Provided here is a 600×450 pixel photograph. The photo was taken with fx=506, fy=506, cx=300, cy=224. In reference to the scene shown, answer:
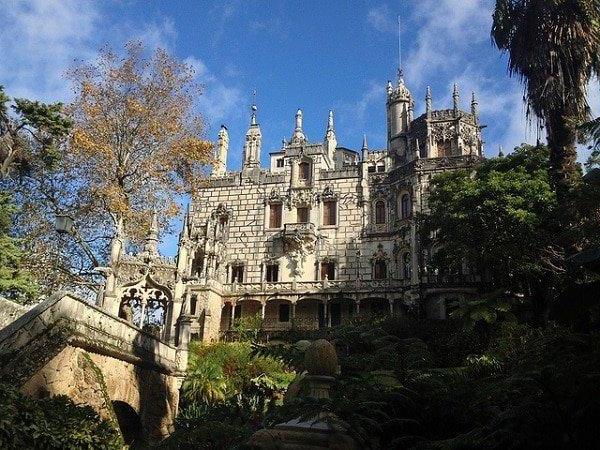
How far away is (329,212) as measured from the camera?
39.3 metres

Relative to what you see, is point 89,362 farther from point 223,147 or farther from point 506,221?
point 223,147

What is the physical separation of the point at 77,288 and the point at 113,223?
3.47 metres

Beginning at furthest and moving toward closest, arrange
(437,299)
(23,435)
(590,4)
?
(437,299) < (590,4) < (23,435)

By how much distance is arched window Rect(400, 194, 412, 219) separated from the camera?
36.7 metres

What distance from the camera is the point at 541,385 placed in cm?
448

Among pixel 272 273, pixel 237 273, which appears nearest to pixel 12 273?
pixel 237 273

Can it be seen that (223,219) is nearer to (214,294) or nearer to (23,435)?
(214,294)

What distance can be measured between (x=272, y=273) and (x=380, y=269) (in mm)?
8088

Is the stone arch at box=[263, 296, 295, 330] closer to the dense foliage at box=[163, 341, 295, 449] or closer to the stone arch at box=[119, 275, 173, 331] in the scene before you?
the dense foliage at box=[163, 341, 295, 449]

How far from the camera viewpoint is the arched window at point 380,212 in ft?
125

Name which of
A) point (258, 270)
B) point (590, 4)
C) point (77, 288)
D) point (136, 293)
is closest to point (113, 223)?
point (77, 288)

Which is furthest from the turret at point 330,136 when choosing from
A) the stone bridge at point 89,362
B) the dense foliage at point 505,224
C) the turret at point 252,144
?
the stone bridge at point 89,362

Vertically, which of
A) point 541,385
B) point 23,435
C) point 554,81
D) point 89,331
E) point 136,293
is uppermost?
point 554,81

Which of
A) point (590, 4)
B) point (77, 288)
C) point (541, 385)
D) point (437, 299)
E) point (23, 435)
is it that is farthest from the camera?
point (437, 299)
